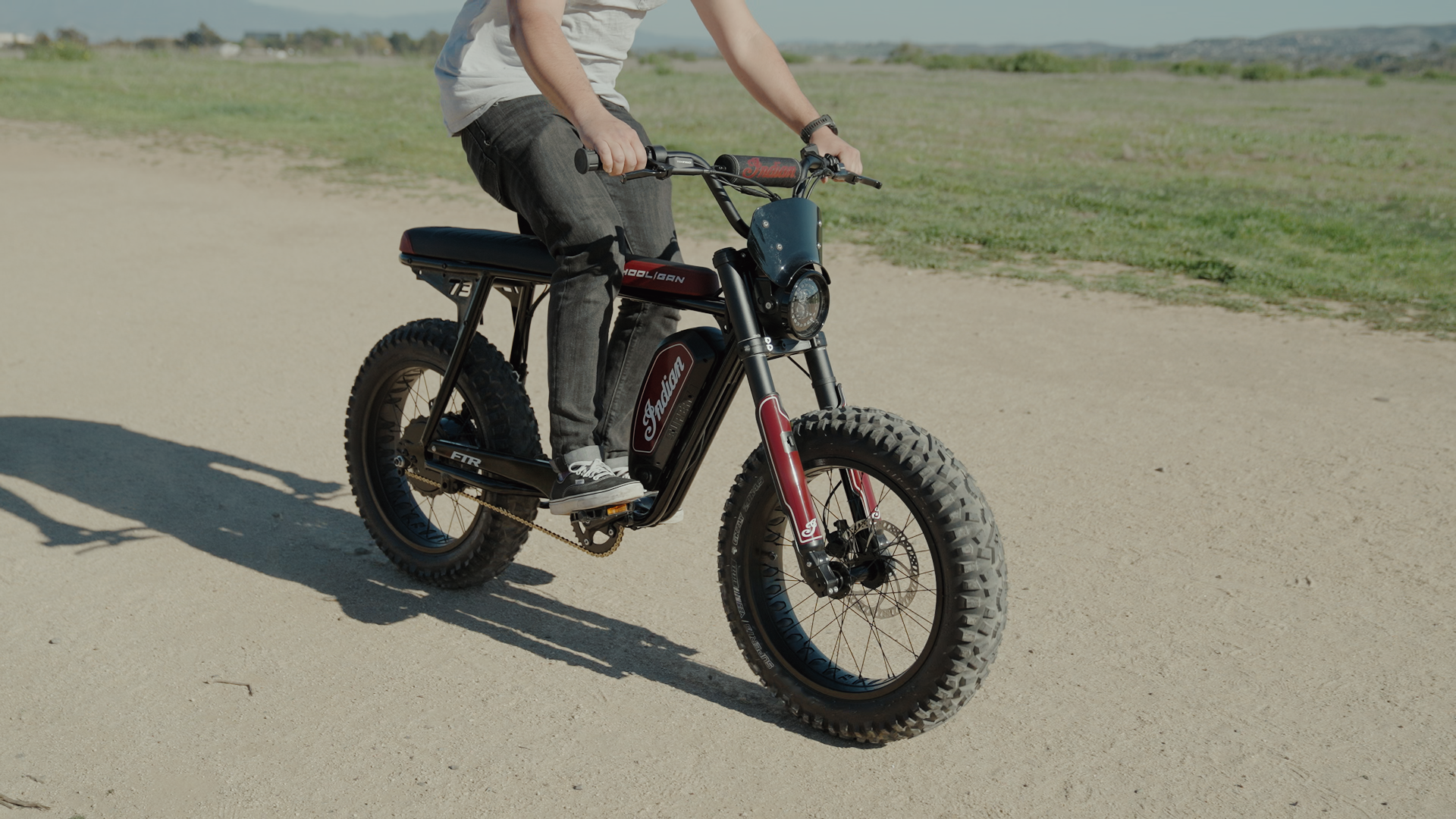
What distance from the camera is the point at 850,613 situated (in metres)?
3.76

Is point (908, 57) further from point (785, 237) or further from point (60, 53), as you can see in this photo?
point (785, 237)

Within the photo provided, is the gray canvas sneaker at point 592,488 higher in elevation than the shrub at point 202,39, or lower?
higher

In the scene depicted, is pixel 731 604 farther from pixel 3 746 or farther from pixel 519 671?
pixel 3 746

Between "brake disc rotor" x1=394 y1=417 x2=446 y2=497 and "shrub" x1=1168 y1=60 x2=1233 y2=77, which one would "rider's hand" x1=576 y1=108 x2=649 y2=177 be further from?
"shrub" x1=1168 y1=60 x2=1233 y2=77

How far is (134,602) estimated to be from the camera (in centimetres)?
387

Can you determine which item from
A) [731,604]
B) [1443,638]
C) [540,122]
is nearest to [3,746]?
[731,604]

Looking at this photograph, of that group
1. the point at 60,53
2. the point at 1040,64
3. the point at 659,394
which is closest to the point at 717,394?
the point at 659,394

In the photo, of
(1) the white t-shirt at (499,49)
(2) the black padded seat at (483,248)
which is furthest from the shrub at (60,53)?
(1) the white t-shirt at (499,49)

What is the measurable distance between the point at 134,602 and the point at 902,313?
5.32 m

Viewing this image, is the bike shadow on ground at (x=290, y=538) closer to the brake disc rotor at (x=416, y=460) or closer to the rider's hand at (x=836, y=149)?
the brake disc rotor at (x=416, y=460)

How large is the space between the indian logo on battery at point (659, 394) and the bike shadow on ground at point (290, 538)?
66 cm

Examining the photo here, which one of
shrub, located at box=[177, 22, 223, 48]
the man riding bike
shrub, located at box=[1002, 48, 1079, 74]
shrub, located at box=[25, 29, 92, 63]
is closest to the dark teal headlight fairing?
the man riding bike

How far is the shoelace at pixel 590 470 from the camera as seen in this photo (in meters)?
3.31

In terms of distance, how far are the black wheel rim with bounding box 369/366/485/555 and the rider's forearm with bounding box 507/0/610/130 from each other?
1.27m
